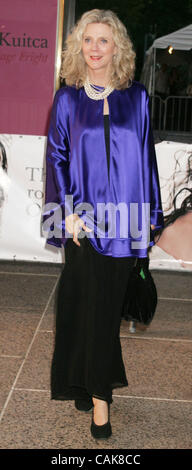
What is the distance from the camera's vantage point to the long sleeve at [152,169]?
3518 millimetres

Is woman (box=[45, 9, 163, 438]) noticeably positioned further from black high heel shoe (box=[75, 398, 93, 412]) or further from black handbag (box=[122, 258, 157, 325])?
black high heel shoe (box=[75, 398, 93, 412])

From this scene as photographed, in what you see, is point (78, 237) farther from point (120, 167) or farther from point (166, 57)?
point (166, 57)

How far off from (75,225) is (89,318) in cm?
49

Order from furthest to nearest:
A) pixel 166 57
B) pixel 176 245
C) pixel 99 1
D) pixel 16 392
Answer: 1. pixel 99 1
2. pixel 166 57
3. pixel 176 245
4. pixel 16 392

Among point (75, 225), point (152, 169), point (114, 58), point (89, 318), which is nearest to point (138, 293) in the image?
point (89, 318)

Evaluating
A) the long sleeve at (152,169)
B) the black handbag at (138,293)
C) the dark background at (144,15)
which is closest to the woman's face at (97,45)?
the long sleeve at (152,169)

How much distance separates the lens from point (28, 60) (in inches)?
297

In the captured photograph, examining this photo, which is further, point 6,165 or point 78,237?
Answer: point 6,165

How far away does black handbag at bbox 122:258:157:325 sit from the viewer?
373cm

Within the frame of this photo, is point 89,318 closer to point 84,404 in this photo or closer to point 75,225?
point 75,225

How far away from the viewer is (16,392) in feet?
13.6

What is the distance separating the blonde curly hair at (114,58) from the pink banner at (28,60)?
13.3 ft
